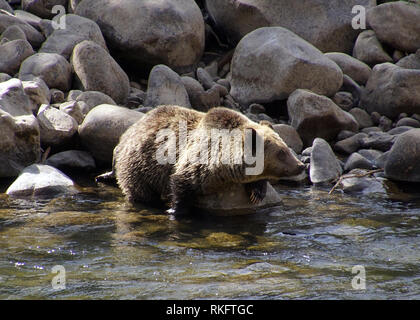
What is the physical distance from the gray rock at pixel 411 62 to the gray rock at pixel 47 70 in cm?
673

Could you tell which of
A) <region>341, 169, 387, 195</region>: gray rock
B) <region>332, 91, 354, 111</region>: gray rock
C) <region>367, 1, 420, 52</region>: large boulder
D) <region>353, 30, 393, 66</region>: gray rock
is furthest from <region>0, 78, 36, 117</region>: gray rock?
<region>367, 1, 420, 52</region>: large boulder

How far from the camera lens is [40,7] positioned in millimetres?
13789

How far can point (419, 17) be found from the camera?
1316 centimetres

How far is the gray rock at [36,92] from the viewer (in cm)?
992

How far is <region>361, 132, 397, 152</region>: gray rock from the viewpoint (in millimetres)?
10281

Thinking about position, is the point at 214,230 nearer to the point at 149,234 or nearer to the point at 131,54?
the point at 149,234

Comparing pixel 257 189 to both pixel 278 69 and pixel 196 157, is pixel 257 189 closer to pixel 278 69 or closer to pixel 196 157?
pixel 196 157

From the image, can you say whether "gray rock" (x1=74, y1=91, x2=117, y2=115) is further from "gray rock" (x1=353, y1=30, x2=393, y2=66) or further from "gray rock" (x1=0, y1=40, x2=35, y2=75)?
"gray rock" (x1=353, y1=30, x2=393, y2=66)

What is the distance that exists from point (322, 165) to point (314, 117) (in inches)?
59.0

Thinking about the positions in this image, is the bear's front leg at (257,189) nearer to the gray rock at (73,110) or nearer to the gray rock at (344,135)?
the gray rock at (73,110)

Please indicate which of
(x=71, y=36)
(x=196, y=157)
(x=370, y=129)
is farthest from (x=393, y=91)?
(x=71, y=36)

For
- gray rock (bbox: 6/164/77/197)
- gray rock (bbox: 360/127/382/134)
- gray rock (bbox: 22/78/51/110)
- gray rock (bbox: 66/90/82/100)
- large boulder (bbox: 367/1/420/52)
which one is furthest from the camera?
large boulder (bbox: 367/1/420/52)

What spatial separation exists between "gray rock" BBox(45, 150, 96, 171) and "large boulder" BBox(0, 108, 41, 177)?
35 cm

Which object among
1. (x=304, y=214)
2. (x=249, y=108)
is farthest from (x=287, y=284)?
(x=249, y=108)
